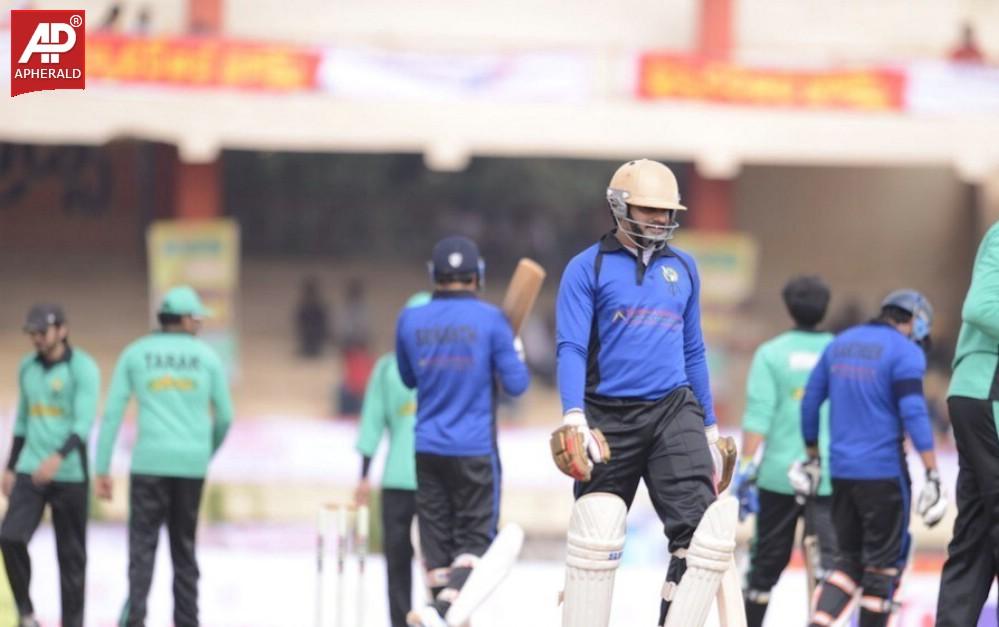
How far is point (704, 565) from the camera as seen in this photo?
6047 mm

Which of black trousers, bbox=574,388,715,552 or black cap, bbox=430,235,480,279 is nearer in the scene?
black trousers, bbox=574,388,715,552

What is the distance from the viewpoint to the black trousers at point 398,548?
8664mm

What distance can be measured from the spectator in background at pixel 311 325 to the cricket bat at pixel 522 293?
17350 millimetres

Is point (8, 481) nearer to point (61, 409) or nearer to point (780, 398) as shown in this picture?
point (61, 409)

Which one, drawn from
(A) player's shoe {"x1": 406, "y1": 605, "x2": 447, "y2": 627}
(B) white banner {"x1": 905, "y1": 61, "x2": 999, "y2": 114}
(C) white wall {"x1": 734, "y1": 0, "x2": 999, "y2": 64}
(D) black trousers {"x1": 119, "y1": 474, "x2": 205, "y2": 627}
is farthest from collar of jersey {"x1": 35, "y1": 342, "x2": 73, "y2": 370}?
(C) white wall {"x1": 734, "y1": 0, "x2": 999, "y2": 64}

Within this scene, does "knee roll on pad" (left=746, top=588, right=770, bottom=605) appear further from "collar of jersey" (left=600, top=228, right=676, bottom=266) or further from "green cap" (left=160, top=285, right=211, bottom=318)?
"green cap" (left=160, top=285, right=211, bottom=318)

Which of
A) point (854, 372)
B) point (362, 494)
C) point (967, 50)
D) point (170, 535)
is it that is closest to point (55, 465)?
point (170, 535)

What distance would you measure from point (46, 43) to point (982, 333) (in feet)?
34.9

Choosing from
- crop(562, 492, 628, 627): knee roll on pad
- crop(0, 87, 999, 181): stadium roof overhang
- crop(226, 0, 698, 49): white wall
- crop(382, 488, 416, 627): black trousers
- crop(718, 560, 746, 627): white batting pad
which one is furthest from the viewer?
crop(226, 0, 698, 49): white wall

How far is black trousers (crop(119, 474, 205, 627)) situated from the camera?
873 centimetres

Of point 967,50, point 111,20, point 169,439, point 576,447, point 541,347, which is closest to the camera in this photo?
point 576,447

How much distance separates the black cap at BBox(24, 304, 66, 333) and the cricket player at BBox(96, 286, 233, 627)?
38cm

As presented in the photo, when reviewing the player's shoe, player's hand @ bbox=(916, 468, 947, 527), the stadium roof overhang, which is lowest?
the player's shoe

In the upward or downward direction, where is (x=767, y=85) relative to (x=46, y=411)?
upward
